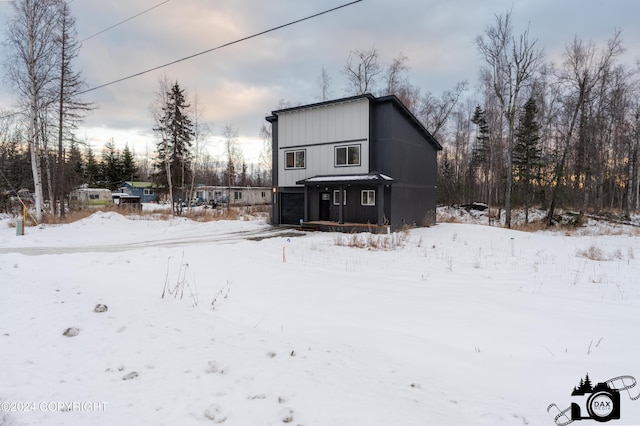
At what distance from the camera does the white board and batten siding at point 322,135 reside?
19.3 metres

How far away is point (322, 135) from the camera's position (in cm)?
2066

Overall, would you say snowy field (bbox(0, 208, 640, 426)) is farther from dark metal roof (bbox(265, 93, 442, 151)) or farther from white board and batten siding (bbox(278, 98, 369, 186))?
dark metal roof (bbox(265, 93, 442, 151))

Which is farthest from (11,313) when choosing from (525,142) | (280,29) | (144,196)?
(144,196)

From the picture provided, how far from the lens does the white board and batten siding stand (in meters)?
19.3

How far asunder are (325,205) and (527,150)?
23.7 meters

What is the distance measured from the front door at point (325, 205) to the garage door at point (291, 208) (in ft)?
4.96

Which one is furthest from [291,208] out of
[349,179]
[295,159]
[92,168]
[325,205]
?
[92,168]

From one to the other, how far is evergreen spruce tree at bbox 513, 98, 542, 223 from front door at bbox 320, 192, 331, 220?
20948mm

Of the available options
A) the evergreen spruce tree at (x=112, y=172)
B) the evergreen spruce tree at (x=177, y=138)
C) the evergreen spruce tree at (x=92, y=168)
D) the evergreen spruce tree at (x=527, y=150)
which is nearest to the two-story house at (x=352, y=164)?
the evergreen spruce tree at (x=177, y=138)

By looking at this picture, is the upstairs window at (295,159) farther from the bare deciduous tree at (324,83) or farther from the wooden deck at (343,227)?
the bare deciduous tree at (324,83)

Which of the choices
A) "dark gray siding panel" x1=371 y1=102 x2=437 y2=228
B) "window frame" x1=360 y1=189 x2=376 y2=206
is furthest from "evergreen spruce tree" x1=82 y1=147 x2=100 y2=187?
"dark gray siding panel" x1=371 y1=102 x2=437 y2=228

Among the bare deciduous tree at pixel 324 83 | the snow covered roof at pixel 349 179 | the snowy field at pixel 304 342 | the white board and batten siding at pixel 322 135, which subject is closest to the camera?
the snowy field at pixel 304 342

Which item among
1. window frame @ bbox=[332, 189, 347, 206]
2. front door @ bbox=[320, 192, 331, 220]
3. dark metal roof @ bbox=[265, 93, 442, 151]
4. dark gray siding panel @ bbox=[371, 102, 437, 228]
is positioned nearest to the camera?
dark metal roof @ bbox=[265, 93, 442, 151]

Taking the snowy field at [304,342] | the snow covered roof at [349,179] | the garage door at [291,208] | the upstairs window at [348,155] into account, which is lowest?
the snowy field at [304,342]
